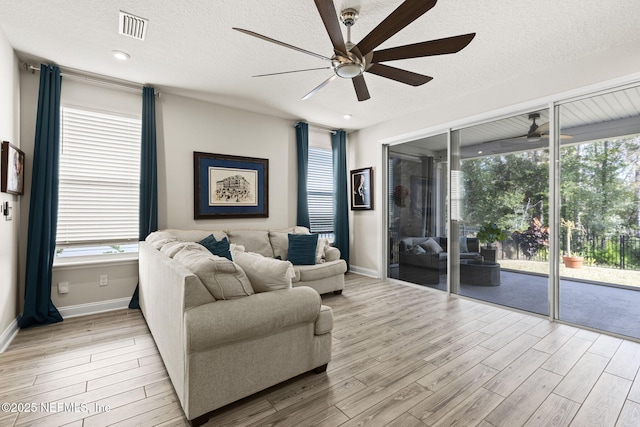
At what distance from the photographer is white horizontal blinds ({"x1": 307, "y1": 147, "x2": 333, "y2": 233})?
5438 mm

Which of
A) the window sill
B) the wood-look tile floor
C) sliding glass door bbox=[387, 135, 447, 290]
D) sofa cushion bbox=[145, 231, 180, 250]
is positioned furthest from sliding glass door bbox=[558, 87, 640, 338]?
the window sill

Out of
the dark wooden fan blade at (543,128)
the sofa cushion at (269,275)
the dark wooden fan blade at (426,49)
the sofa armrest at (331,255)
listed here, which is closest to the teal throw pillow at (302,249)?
the sofa armrest at (331,255)

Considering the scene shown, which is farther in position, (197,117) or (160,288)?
(197,117)

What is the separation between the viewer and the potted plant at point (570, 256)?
3104mm

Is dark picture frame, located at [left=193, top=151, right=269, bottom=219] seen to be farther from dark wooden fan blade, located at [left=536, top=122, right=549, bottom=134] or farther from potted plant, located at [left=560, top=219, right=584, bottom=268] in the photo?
potted plant, located at [left=560, top=219, right=584, bottom=268]

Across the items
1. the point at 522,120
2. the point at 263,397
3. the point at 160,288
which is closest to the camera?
the point at 263,397

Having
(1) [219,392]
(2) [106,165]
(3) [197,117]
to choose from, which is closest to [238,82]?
(3) [197,117]

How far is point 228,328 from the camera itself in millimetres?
1657

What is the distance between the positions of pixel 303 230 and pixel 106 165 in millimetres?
2784

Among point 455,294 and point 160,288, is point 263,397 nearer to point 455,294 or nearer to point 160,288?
point 160,288

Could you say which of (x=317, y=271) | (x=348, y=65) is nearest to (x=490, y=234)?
(x=317, y=271)

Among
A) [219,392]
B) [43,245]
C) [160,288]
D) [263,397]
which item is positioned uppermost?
[43,245]

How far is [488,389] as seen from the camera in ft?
6.57

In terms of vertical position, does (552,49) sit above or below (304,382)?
above
